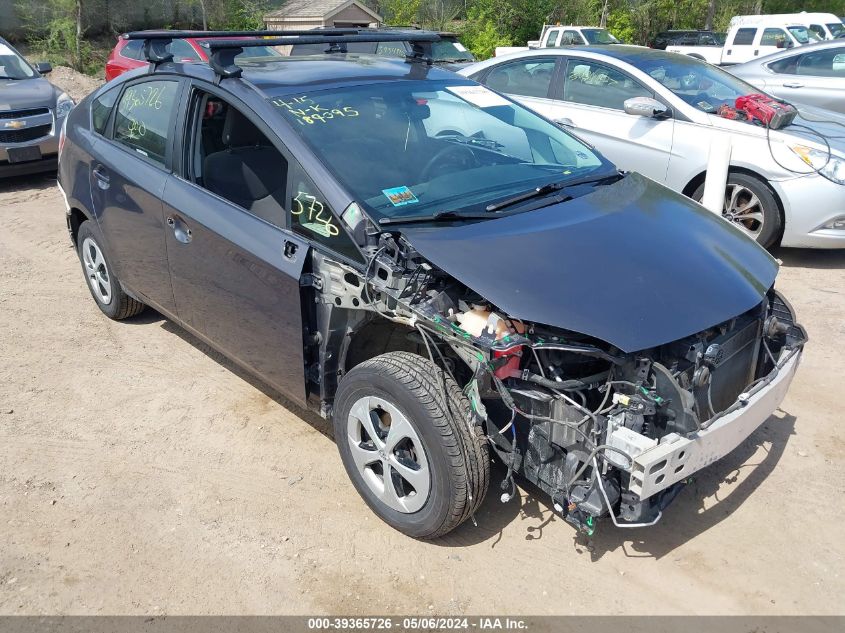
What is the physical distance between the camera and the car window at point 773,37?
1750 centimetres

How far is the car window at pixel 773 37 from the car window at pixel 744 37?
0.25m

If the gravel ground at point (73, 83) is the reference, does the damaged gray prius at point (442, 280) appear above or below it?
above

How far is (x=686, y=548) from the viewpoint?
3.03 m

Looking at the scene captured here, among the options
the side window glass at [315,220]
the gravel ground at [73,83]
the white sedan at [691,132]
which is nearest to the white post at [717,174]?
the white sedan at [691,132]

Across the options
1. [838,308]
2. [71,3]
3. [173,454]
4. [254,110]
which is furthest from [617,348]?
[71,3]

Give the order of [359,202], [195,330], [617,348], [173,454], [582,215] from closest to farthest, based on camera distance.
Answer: [617,348], [359,202], [582,215], [173,454], [195,330]

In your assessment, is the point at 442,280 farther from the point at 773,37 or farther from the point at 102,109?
the point at 773,37

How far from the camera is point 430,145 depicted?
360 centimetres

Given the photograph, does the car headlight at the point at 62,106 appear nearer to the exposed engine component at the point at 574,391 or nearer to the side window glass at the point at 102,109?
the side window glass at the point at 102,109

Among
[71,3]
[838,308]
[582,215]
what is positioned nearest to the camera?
[582,215]

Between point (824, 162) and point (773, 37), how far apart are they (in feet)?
47.3

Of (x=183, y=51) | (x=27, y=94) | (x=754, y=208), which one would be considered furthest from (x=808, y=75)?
(x=27, y=94)

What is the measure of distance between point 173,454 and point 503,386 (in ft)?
6.38

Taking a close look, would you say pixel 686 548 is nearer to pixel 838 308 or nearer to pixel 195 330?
pixel 195 330
